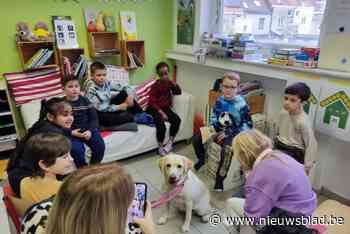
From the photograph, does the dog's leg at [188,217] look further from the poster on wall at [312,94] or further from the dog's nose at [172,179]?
the poster on wall at [312,94]

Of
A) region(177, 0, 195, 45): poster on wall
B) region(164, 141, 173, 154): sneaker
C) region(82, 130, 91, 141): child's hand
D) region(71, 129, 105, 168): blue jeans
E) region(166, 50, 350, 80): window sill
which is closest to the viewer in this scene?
region(166, 50, 350, 80): window sill

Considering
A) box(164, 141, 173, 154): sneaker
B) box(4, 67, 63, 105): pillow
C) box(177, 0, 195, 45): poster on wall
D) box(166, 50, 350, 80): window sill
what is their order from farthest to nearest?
box(177, 0, 195, 45): poster on wall → box(164, 141, 173, 154): sneaker → box(4, 67, 63, 105): pillow → box(166, 50, 350, 80): window sill

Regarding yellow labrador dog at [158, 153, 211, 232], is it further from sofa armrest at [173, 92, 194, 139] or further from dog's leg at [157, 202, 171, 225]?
sofa armrest at [173, 92, 194, 139]

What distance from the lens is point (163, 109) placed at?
3023mm

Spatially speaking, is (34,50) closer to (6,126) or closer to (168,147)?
(6,126)

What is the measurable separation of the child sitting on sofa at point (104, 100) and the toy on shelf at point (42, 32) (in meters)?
0.55

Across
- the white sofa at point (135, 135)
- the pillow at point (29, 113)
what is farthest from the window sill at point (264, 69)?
the pillow at point (29, 113)

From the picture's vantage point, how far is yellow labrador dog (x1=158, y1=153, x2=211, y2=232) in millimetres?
1826

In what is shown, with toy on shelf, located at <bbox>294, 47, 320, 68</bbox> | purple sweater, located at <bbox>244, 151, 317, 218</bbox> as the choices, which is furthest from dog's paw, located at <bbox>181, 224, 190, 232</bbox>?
toy on shelf, located at <bbox>294, 47, 320, 68</bbox>

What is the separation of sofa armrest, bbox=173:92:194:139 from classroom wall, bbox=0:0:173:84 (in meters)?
0.82

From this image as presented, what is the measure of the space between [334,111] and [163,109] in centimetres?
164

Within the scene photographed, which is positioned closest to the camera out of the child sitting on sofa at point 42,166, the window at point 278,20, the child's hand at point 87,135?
the child sitting on sofa at point 42,166

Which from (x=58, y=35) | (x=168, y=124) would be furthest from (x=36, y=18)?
(x=168, y=124)

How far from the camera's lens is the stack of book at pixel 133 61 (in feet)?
11.0
